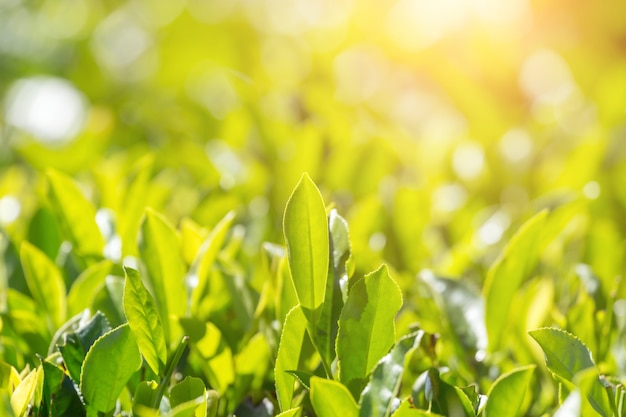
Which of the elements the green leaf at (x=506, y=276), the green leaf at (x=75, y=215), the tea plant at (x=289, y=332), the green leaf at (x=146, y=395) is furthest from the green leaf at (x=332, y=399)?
the green leaf at (x=75, y=215)

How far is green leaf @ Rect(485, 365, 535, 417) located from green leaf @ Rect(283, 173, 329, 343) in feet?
0.83

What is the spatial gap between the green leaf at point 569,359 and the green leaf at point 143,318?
501 mm

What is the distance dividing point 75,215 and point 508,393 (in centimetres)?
94

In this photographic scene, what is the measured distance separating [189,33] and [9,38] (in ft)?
3.57

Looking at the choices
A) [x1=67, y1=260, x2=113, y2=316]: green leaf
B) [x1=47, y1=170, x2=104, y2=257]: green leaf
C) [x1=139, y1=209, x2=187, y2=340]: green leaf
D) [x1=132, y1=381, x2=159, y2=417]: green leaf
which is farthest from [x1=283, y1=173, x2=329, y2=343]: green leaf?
[x1=47, y1=170, x2=104, y2=257]: green leaf

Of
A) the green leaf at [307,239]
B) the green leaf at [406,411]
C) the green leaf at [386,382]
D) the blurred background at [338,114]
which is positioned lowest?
the blurred background at [338,114]

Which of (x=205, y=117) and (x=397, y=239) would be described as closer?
(x=397, y=239)

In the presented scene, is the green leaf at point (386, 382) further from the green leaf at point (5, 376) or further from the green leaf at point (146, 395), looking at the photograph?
the green leaf at point (5, 376)

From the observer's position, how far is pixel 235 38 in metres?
4.09

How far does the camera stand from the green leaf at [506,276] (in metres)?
1.33

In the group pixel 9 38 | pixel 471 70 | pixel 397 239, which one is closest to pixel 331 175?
pixel 397 239

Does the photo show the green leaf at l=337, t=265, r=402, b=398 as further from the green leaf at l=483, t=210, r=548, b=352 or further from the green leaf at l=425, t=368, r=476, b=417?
the green leaf at l=483, t=210, r=548, b=352

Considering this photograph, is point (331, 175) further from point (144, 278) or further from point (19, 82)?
point (19, 82)

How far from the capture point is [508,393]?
1.01 m
